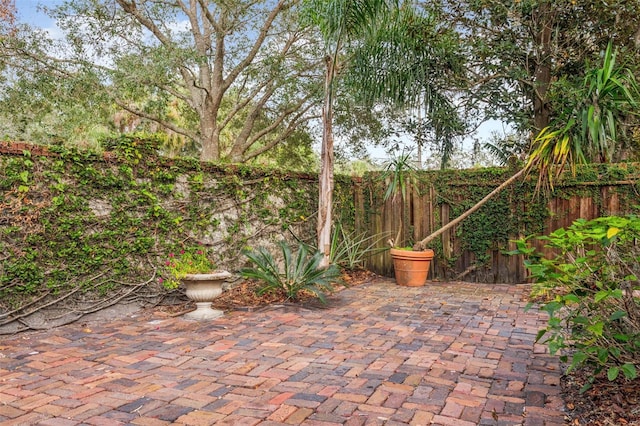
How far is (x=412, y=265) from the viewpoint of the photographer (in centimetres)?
593

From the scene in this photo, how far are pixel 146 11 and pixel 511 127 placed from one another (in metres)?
7.29

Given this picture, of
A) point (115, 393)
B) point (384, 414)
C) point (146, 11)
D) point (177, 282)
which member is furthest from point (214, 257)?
point (146, 11)

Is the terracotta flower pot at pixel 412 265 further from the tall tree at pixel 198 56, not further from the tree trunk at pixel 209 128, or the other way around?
the tree trunk at pixel 209 128

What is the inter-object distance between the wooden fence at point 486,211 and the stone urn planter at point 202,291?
10.4 feet

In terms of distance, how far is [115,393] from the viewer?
2.36 meters

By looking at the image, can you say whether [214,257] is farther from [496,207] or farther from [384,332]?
[496,207]

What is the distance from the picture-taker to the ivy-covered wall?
347cm

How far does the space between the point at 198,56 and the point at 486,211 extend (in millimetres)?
5513

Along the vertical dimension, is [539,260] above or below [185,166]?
below

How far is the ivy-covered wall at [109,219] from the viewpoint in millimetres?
3475

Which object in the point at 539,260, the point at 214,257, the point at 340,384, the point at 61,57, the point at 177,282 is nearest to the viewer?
the point at 539,260

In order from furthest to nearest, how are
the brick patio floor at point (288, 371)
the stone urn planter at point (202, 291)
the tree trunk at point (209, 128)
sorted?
the tree trunk at point (209, 128) → the stone urn planter at point (202, 291) → the brick patio floor at point (288, 371)

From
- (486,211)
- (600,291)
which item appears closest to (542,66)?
(486,211)

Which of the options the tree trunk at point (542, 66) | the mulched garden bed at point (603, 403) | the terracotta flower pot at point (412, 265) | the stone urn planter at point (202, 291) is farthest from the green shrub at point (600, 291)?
the tree trunk at point (542, 66)
